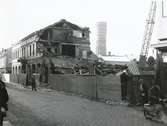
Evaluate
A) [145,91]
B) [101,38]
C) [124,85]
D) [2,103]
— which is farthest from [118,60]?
[2,103]

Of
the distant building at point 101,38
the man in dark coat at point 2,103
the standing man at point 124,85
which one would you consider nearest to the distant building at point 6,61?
the distant building at point 101,38

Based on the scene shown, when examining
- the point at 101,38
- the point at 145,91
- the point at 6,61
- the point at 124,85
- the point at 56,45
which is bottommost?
the point at 145,91

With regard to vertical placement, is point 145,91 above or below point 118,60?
below

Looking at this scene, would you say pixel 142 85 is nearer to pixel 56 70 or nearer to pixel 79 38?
pixel 56 70

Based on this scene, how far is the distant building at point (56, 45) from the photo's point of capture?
2591 inches

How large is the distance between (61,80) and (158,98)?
25.3 meters

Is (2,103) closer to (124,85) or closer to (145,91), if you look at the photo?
(145,91)

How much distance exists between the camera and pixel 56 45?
70625mm

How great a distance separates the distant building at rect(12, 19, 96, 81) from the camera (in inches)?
2591

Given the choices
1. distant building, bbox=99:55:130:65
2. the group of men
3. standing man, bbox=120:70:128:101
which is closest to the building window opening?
distant building, bbox=99:55:130:65

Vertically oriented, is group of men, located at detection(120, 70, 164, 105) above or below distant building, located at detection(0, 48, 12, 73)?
below

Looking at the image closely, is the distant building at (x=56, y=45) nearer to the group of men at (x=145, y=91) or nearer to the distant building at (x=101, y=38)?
the group of men at (x=145, y=91)

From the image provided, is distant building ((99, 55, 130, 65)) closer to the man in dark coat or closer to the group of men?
the group of men

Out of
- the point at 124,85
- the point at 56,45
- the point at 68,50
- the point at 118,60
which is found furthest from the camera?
the point at 118,60
